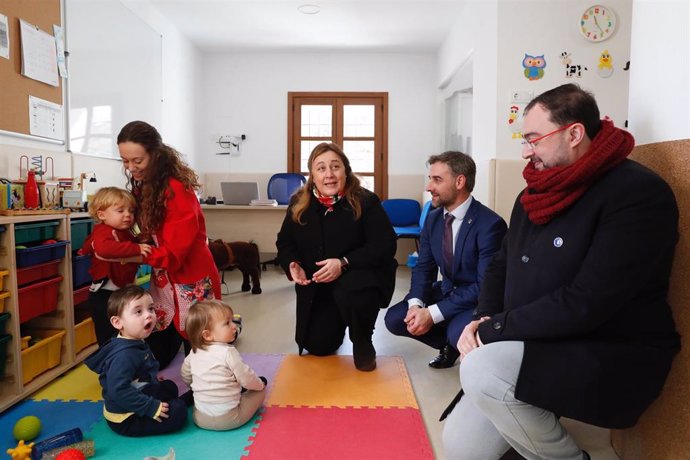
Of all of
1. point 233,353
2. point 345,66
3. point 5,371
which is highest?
point 345,66

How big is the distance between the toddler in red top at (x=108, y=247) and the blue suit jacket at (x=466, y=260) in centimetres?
135

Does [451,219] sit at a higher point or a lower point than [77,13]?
lower

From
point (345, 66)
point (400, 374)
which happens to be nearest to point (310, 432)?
point (400, 374)

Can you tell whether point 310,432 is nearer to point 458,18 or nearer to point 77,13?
point 77,13

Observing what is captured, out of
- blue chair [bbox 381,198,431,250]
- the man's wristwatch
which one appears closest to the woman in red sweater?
the man's wristwatch

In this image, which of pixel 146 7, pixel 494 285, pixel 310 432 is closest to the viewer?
pixel 494 285

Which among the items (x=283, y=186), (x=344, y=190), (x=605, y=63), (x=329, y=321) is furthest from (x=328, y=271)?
(x=283, y=186)

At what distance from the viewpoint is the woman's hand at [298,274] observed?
253 cm

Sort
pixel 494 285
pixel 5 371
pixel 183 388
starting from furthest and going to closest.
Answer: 1. pixel 183 388
2. pixel 5 371
3. pixel 494 285

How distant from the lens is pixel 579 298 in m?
1.25

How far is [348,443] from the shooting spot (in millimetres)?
1763

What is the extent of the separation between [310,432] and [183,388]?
0.76 m

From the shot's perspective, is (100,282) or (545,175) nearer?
(545,175)

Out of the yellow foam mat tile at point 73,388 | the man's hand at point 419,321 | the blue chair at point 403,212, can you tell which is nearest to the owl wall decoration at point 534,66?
the man's hand at point 419,321
